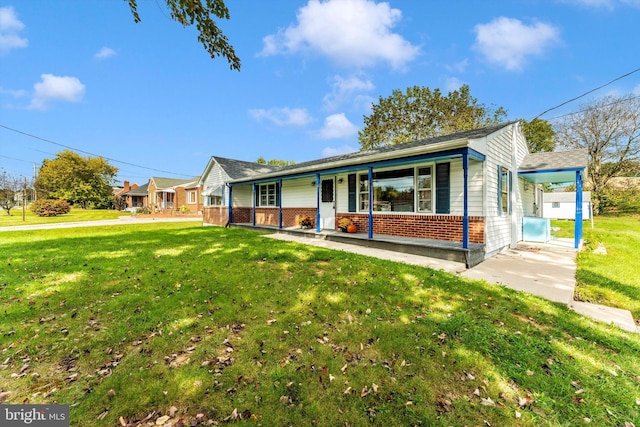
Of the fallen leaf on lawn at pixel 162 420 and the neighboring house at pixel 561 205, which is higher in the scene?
the neighboring house at pixel 561 205

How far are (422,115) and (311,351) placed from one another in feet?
104

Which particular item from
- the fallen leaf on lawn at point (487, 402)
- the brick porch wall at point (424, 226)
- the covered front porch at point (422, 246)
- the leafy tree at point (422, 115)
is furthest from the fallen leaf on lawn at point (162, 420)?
the leafy tree at point (422, 115)

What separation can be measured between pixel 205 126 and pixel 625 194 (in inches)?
1854

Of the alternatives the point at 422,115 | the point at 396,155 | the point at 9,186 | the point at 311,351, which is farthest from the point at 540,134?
the point at 9,186

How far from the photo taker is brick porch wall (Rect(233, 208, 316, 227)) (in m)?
13.2

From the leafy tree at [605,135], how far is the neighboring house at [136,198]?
58.8 metres

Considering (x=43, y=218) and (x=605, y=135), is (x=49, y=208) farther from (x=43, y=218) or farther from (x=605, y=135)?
(x=605, y=135)

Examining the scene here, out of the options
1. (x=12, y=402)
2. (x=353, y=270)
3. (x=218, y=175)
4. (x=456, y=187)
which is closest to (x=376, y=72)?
(x=218, y=175)

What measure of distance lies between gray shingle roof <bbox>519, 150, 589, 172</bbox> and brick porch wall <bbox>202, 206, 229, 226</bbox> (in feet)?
50.5

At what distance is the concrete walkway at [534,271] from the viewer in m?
4.29

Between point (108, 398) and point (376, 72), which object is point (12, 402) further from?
point (376, 72)

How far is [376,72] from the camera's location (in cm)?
2247

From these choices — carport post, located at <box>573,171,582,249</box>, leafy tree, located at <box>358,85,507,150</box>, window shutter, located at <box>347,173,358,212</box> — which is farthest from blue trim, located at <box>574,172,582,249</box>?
leafy tree, located at <box>358,85,507,150</box>

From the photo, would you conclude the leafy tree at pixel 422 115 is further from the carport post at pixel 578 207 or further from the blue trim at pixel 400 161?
the blue trim at pixel 400 161
